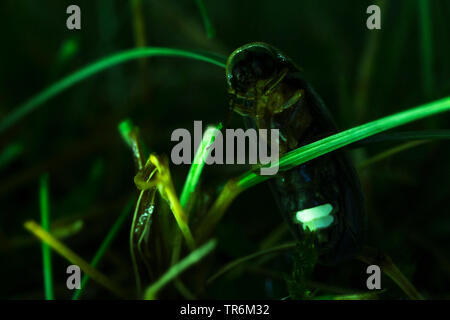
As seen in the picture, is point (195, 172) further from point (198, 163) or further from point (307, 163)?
point (307, 163)

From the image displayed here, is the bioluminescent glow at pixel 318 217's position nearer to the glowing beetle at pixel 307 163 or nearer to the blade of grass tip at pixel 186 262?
the glowing beetle at pixel 307 163

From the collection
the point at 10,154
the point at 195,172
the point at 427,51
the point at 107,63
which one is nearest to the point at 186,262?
the point at 195,172

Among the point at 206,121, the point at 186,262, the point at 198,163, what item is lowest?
the point at 186,262

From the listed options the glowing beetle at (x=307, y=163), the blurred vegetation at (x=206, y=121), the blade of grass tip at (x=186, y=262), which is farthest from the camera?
the blurred vegetation at (x=206, y=121)

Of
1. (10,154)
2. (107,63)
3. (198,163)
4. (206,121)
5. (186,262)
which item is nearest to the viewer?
(186,262)

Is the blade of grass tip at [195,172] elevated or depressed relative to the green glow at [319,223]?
elevated

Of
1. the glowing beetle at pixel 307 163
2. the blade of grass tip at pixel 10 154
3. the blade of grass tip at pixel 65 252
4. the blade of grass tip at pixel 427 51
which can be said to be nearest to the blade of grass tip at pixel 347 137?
the glowing beetle at pixel 307 163
